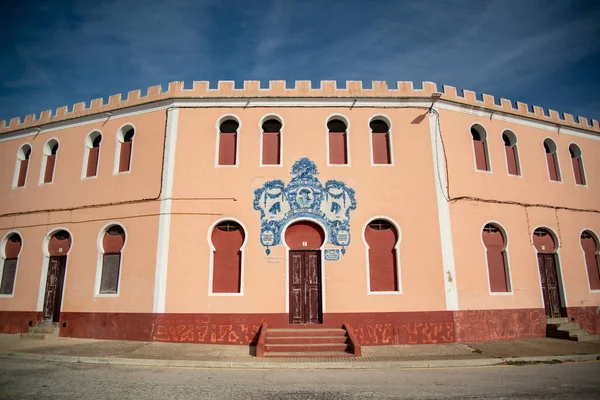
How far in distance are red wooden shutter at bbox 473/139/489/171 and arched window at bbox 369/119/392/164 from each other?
358 cm

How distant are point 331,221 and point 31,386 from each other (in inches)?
358

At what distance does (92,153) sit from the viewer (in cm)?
1577

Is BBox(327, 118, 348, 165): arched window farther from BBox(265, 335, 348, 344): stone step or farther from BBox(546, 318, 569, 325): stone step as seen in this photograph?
BBox(546, 318, 569, 325): stone step

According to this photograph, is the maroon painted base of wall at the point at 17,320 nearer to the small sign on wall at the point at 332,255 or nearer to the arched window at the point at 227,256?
the arched window at the point at 227,256

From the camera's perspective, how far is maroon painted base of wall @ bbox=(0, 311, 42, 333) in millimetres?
14555

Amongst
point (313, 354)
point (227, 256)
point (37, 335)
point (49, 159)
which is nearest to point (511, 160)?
point (313, 354)

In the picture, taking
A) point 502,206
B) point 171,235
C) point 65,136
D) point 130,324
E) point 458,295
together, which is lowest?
point 130,324

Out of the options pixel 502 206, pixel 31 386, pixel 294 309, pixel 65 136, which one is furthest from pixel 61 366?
pixel 502 206

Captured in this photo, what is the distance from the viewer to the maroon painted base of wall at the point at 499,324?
12.8 m

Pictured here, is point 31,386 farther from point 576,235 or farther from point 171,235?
point 576,235

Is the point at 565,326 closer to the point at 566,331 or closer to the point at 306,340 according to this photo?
the point at 566,331

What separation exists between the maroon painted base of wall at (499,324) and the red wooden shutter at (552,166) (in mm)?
5745

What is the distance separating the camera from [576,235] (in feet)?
51.2

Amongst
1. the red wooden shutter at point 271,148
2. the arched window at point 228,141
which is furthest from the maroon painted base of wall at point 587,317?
the arched window at point 228,141
